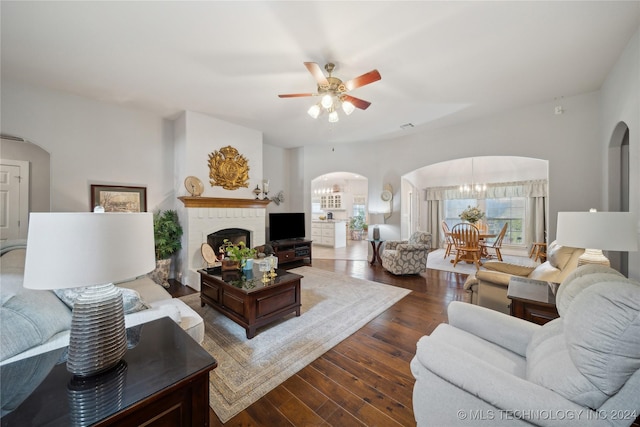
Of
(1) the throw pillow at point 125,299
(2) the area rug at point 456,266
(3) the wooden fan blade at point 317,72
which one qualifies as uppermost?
(3) the wooden fan blade at point 317,72

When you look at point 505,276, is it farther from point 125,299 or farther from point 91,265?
point 125,299

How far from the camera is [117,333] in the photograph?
1.00 m

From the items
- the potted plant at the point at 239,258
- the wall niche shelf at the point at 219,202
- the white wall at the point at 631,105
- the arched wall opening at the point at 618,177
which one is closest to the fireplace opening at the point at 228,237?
the wall niche shelf at the point at 219,202

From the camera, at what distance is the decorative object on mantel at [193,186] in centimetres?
410

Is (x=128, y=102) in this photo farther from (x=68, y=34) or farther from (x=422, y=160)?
(x=422, y=160)

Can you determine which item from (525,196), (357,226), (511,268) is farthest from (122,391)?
(357,226)

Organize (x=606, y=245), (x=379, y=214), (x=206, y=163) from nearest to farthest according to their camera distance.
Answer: (x=606, y=245) → (x=206, y=163) → (x=379, y=214)

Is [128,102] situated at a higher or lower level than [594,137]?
higher

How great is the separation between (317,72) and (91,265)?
7.34ft

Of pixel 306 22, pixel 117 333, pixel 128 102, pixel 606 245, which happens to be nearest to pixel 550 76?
pixel 606 245

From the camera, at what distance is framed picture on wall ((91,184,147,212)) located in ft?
12.3

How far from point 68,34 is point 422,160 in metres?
5.49

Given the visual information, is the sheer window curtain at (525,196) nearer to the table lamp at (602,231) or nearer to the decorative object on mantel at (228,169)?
the table lamp at (602,231)

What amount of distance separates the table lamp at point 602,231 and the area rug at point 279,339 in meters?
2.01
